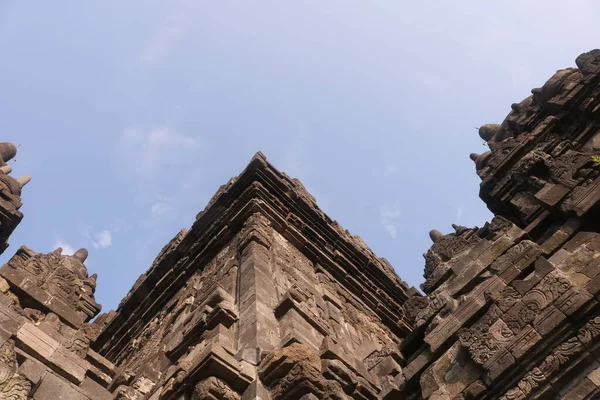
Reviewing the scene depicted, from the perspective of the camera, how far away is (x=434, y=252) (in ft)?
27.2

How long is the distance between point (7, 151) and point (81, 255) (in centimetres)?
238

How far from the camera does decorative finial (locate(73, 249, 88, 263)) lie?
10.6 metres

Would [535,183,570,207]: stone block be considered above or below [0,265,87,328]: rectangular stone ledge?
above

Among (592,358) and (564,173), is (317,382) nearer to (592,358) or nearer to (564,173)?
(592,358)

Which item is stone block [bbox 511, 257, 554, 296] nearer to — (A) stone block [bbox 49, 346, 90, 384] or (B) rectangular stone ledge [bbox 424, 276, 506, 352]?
(B) rectangular stone ledge [bbox 424, 276, 506, 352]

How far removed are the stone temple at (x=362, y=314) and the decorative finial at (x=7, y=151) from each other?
0.09 m

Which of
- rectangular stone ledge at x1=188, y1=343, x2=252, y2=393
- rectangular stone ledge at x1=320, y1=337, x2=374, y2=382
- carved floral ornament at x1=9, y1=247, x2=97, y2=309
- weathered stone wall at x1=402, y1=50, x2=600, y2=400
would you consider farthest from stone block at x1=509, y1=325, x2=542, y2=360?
carved floral ornament at x1=9, y1=247, x2=97, y2=309

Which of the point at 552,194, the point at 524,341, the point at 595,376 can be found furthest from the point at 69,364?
the point at 552,194

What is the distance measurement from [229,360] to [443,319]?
2.40 m

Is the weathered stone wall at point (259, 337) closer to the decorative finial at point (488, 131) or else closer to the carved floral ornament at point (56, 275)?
the carved floral ornament at point (56, 275)

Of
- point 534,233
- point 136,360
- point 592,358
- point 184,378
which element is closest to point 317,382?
point 184,378

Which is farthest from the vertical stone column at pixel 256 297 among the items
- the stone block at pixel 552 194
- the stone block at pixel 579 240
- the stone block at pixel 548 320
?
the stone block at pixel 552 194

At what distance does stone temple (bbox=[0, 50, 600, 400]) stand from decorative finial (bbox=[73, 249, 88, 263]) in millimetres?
60

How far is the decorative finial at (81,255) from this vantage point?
34.6 feet
